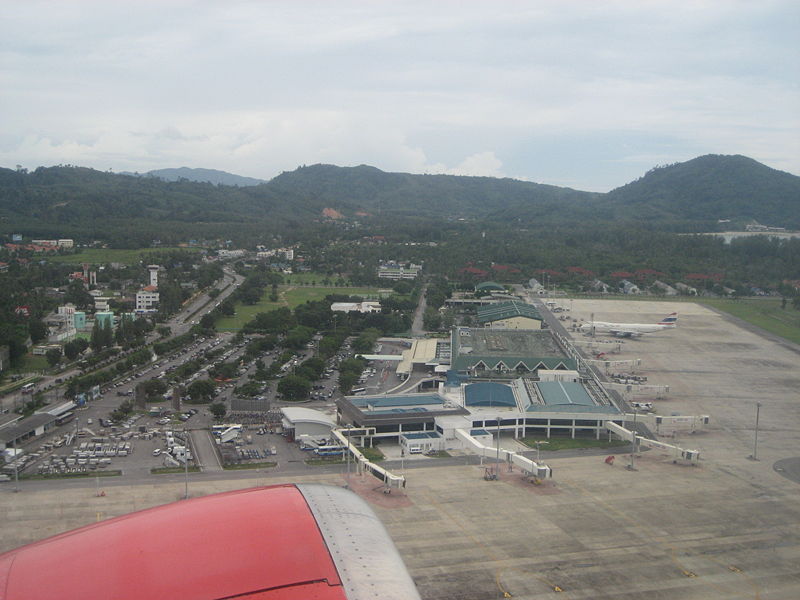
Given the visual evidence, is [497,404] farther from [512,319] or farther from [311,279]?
[311,279]

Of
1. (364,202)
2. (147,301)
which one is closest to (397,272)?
(147,301)

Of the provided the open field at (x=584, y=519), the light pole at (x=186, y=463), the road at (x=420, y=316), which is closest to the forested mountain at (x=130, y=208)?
the road at (x=420, y=316)

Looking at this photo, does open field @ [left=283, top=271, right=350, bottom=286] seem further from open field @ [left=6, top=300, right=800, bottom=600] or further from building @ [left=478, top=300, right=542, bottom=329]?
open field @ [left=6, top=300, right=800, bottom=600]

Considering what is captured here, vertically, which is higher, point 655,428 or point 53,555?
point 53,555

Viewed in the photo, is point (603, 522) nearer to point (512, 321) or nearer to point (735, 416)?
point (735, 416)

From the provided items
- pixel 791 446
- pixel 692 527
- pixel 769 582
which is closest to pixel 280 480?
pixel 692 527

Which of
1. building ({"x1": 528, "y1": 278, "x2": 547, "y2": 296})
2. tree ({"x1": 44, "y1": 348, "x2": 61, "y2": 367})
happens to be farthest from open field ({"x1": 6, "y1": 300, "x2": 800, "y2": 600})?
building ({"x1": 528, "y1": 278, "x2": 547, "y2": 296})
